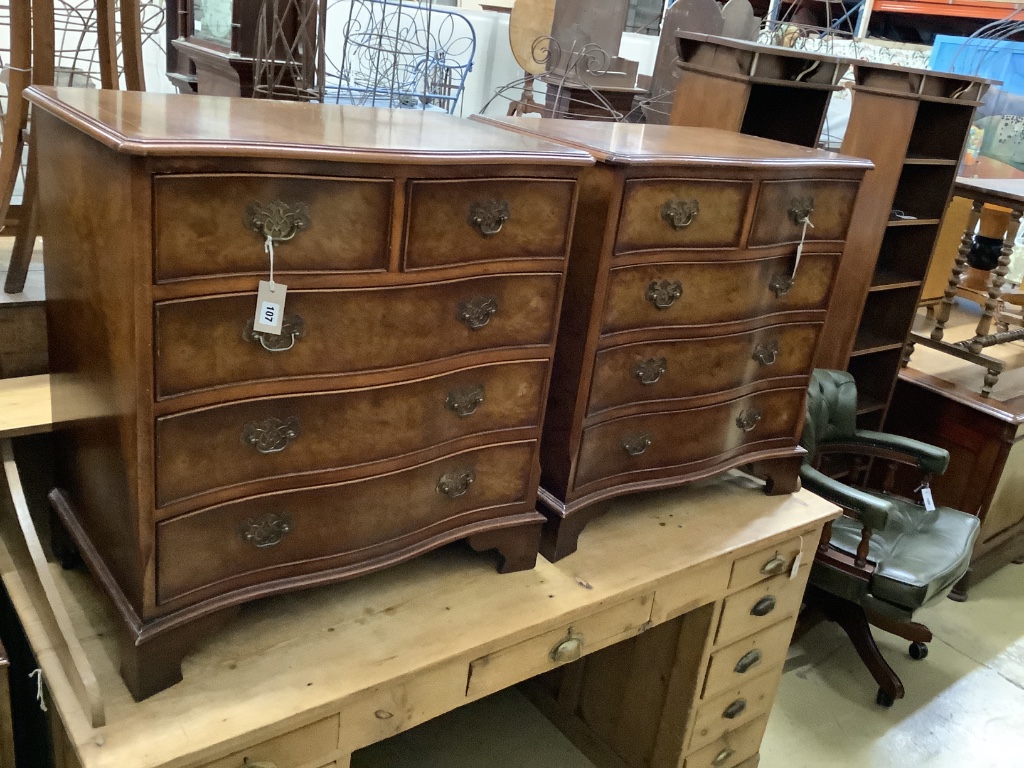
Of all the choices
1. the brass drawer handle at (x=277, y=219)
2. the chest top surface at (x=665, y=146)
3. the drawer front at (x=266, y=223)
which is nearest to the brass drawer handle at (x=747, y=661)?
the chest top surface at (x=665, y=146)

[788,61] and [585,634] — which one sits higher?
[788,61]

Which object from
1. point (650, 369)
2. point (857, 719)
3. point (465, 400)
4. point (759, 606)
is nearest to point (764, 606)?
point (759, 606)

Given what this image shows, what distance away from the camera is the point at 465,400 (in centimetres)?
154

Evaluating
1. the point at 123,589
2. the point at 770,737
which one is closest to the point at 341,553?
the point at 123,589

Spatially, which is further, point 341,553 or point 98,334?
point 341,553

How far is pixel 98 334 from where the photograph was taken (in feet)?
4.20

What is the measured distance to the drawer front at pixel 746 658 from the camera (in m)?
2.12

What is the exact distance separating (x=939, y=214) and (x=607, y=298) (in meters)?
2.23

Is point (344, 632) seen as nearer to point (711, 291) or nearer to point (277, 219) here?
point (277, 219)

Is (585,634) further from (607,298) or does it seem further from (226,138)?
(226,138)

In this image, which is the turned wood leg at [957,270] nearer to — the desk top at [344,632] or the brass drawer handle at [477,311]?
the desk top at [344,632]

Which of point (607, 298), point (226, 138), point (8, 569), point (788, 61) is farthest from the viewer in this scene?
point (788, 61)

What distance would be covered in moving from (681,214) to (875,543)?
1.67 m

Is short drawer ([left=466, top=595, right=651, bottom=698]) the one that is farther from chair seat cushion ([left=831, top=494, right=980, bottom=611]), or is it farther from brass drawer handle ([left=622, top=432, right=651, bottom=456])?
chair seat cushion ([left=831, top=494, right=980, bottom=611])
